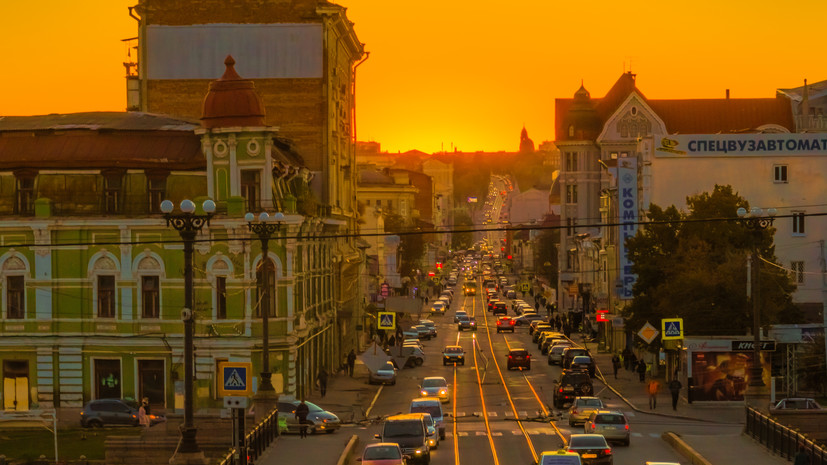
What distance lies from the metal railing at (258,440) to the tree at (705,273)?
2449cm

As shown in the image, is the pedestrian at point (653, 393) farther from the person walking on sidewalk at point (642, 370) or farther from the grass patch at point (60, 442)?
the grass patch at point (60, 442)

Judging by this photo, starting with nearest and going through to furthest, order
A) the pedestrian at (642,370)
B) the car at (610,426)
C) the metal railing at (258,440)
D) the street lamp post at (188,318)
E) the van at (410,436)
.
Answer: the street lamp post at (188,318)
the metal railing at (258,440)
the van at (410,436)
the car at (610,426)
the pedestrian at (642,370)

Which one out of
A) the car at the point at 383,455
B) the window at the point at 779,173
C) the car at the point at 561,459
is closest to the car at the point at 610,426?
the car at the point at 383,455

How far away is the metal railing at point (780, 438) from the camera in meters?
35.6

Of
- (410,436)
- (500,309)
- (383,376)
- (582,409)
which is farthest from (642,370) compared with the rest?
(500,309)

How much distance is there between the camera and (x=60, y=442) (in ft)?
166

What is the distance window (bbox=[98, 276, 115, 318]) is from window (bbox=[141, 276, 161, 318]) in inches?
54.6

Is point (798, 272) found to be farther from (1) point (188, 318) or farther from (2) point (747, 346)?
(1) point (188, 318)

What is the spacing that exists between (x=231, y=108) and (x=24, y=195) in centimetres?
976

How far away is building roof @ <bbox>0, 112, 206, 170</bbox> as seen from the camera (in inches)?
2384

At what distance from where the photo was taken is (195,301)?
60.1 m

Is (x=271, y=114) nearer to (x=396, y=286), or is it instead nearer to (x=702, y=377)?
(x=702, y=377)

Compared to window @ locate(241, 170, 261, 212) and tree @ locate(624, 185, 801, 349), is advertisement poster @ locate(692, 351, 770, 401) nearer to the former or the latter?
tree @ locate(624, 185, 801, 349)

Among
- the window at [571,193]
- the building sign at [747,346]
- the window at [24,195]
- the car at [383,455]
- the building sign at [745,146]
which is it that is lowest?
the car at [383,455]
